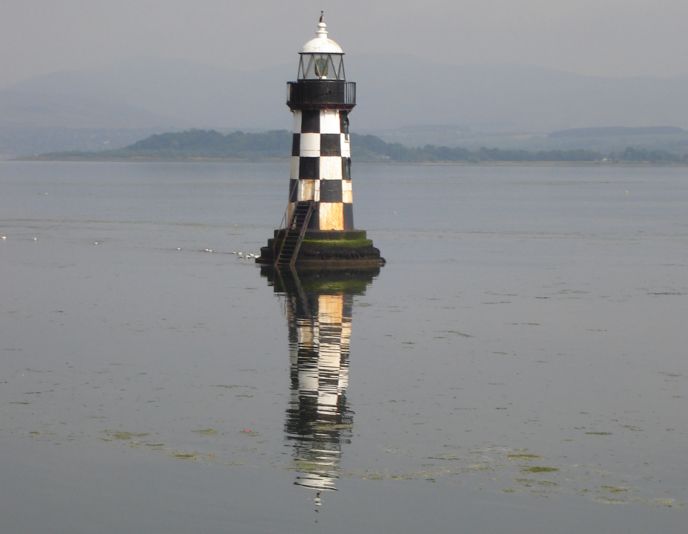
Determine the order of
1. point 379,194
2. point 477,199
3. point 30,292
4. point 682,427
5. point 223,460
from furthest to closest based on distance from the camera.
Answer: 1. point 379,194
2. point 477,199
3. point 30,292
4. point 682,427
5. point 223,460

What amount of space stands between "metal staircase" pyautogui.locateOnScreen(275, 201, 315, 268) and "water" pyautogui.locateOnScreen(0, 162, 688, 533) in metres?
0.93

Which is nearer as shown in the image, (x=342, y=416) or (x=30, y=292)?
(x=342, y=416)

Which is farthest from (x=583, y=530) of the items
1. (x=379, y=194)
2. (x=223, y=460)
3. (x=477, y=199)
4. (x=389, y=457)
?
(x=379, y=194)

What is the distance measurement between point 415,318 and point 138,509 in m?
15.4

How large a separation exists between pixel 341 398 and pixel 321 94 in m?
19.1

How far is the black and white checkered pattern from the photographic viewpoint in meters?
39.5

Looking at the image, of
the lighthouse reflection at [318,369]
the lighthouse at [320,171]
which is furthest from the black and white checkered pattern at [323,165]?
the lighthouse reflection at [318,369]

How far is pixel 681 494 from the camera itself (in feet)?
53.6

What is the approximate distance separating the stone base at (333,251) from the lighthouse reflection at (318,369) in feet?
2.89

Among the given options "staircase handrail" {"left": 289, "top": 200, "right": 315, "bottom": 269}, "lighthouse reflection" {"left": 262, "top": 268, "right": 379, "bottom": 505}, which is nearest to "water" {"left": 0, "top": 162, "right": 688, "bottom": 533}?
"lighthouse reflection" {"left": 262, "top": 268, "right": 379, "bottom": 505}

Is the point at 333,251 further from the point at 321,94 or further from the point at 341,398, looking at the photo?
the point at 341,398

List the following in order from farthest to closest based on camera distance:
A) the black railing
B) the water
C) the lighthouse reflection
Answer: the black railing
the lighthouse reflection
the water

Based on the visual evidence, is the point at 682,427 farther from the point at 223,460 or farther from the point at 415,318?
the point at 415,318

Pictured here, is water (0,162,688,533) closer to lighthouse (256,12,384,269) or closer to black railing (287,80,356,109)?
lighthouse (256,12,384,269)
